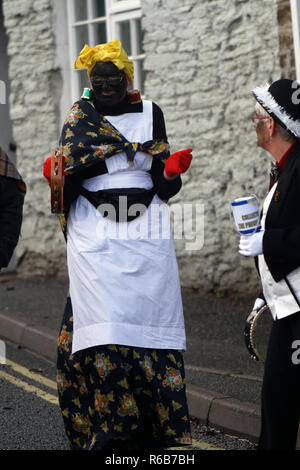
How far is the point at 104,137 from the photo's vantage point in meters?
4.55

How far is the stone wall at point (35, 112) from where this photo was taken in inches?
454

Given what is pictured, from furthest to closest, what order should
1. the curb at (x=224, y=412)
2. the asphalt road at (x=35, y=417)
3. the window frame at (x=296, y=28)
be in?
the window frame at (x=296, y=28)
the curb at (x=224, y=412)
the asphalt road at (x=35, y=417)

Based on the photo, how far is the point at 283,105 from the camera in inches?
161

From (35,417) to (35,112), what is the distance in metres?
6.63

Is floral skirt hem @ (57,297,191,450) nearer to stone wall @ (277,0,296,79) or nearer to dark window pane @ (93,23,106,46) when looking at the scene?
Result: stone wall @ (277,0,296,79)

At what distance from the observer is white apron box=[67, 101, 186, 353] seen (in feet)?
14.5

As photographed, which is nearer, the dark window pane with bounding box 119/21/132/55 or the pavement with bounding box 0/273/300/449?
the pavement with bounding box 0/273/300/449

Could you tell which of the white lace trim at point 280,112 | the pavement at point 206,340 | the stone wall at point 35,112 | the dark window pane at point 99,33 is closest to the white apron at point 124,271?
the white lace trim at point 280,112

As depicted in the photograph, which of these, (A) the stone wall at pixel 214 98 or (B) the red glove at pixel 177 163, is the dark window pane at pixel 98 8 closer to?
(A) the stone wall at pixel 214 98

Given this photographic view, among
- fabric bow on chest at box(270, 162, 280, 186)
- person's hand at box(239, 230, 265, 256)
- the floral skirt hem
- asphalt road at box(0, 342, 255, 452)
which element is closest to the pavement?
asphalt road at box(0, 342, 255, 452)

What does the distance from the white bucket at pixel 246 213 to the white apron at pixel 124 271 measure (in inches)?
27.0

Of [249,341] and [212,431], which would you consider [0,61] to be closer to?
[212,431]

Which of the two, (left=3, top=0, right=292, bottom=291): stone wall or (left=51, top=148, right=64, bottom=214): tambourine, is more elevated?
(left=3, top=0, right=292, bottom=291): stone wall

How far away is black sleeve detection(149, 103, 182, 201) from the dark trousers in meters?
0.93
